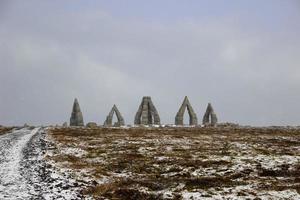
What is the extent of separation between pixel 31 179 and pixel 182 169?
6.38 meters

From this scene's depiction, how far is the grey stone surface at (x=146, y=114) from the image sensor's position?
5809 centimetres

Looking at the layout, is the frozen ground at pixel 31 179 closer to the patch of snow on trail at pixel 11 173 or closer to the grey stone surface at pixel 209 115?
the patch of snow on trail at pixel 11 173

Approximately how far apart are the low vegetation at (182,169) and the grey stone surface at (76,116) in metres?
33.3

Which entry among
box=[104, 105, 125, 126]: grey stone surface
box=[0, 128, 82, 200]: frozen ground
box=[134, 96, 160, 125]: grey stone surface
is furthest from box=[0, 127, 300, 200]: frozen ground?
box=[104, 105, 125, 126]: grey stone surface

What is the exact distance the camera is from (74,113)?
59.5m

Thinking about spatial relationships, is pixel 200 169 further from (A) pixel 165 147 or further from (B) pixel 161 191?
(A) pixel 165 147

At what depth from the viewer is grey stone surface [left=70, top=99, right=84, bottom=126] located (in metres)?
59.1

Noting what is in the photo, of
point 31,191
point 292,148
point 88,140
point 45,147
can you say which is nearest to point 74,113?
point 88,140

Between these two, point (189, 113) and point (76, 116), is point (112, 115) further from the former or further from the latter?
point (189, 113)

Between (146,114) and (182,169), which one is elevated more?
(146,114)

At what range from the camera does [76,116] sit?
194 feet

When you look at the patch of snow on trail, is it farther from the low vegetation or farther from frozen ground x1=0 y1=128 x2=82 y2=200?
the low vegetation

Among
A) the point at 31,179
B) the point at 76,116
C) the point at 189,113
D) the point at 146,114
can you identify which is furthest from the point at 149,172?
the point at 189,113

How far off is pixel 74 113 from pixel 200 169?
4412 centimetres
